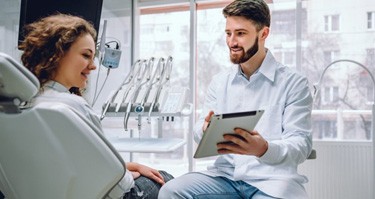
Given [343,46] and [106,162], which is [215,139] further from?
[343,46]

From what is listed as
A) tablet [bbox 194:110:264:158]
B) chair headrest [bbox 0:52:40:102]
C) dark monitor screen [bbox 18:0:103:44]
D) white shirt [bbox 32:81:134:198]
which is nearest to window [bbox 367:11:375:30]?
dark monitor screen [bbox 18:0:103:44]

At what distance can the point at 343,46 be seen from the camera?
9.69ft

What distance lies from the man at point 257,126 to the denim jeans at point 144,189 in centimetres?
4

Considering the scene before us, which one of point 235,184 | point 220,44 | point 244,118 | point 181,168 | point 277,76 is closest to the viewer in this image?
point 244,118

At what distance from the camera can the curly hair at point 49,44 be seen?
118cm

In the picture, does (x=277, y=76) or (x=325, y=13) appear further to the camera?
(x=325, y=13)

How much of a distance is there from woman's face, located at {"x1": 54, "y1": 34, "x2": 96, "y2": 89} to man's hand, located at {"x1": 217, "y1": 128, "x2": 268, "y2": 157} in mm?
543

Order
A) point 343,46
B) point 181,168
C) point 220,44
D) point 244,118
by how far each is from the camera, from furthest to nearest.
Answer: point 181,168, point 220,44, point 343,46, point 244,118

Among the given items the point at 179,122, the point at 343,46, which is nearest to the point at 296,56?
the point at 343,46

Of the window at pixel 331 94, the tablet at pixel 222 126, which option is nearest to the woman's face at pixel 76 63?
the tablet at pixel 222 126

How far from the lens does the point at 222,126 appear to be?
3.58ft

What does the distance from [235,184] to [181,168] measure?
2.31 m

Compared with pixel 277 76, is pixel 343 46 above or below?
above

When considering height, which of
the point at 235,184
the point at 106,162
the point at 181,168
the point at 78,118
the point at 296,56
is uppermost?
the point at 296,56
